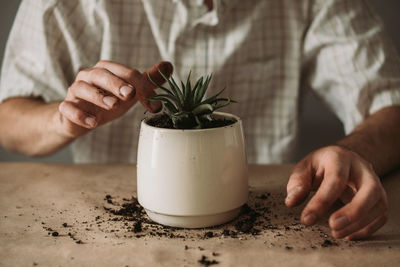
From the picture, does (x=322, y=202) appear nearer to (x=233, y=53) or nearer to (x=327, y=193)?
(x=327, y=193)

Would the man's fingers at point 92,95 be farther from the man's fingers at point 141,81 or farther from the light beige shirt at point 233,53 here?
the light beige shirt at point 233,53

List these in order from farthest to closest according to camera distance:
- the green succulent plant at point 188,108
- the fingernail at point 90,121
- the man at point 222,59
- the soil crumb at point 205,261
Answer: the man at point 222,59 < the fingernail at point 90,121 < the green succulent plant at point 188,108 < the soil crumb at point 205,261

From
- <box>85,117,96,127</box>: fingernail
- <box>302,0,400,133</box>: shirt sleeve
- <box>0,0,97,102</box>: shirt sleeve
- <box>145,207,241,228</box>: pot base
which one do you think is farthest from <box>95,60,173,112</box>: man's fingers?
<box>302,0,400,133</box>: shirt sleeve

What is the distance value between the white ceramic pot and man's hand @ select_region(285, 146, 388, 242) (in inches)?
4.3

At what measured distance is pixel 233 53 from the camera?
1517 mm

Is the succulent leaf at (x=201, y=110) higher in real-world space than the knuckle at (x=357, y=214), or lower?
higher

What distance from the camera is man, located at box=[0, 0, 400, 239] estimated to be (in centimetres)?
140

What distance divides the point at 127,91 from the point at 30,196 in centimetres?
35

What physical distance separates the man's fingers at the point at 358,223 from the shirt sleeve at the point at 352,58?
729 mm

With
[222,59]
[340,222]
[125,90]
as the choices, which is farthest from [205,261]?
[222,59]

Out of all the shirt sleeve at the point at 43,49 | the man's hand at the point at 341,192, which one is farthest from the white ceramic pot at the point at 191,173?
the shirt sleeve at the point at 43,49

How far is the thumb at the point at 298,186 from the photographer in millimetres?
762

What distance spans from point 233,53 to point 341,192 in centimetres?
84

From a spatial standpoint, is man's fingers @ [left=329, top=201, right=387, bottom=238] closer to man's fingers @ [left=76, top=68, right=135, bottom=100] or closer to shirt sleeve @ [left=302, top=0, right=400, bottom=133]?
man's fingers @ [left=76, top=68, right=135, bottom=100]
